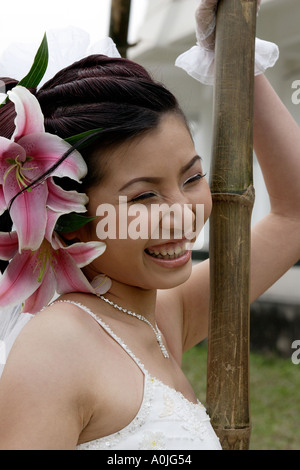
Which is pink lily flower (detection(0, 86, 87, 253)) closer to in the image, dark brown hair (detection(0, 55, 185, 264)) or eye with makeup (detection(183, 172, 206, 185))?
dark brown hair (detection(0, 55, 185, 264))

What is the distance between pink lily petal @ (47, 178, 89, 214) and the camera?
61.6 inches

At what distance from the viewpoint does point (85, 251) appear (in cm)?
160

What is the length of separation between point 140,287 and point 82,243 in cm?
25

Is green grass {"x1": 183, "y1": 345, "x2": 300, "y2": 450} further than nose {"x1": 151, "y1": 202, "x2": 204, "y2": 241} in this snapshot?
Yes

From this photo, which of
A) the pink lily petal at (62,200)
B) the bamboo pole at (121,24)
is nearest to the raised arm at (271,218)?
the pink lily petal at (62,200)

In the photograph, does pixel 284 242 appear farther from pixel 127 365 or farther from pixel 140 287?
pixel 127 365

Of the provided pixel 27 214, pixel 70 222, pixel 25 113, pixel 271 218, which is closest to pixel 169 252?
pixel 70 222

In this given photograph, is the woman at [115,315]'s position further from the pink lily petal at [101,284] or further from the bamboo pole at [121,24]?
the bamboo pole at [121,24]

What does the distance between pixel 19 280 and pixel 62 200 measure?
0.22 metres

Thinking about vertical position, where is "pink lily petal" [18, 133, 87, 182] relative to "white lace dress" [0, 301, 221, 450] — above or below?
above

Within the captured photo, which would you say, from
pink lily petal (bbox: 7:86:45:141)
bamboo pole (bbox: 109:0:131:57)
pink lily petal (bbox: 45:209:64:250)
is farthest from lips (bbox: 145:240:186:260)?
bamboo pole (bbox: 109:0:131:57)

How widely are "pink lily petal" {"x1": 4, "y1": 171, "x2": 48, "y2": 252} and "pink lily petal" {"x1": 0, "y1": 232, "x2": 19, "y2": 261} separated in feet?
0.24

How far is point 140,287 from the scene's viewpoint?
1.76 meters
